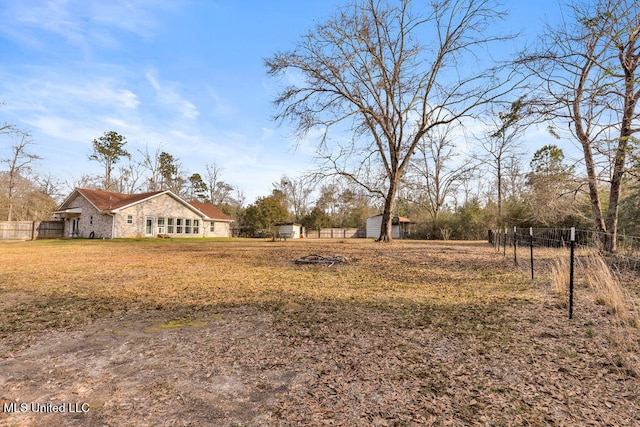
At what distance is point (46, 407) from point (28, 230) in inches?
1171

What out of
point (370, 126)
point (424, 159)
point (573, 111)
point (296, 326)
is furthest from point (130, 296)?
point (424, 159)

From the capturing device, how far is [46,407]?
6.97 ft

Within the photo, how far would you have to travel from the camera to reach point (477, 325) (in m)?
3.87

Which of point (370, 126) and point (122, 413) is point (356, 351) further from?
point (370, 126)

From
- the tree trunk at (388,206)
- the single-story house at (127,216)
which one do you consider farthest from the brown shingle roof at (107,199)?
the tree trunk at (388,206)

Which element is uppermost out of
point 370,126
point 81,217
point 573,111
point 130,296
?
point 370,126

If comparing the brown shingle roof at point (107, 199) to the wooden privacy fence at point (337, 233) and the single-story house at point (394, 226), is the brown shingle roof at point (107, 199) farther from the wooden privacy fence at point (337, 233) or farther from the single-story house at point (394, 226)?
the single-story house at point (394, 226)

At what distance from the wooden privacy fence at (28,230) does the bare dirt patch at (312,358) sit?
2438 cm

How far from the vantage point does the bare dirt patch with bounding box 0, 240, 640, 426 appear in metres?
2.09

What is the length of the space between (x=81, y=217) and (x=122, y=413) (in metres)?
29.7

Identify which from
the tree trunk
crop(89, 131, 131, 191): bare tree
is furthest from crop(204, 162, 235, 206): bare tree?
the tree trunk

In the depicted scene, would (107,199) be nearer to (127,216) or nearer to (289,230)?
(127,216)

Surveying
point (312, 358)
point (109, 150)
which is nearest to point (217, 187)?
point (109, 150)

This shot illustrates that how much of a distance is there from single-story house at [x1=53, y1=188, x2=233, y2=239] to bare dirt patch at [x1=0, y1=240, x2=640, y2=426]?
66.5 feet
